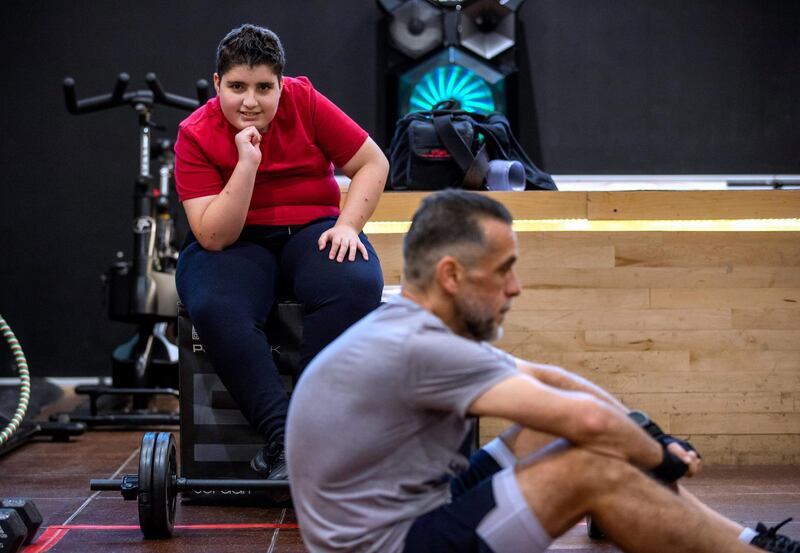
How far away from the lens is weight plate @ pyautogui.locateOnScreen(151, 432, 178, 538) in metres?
2.41

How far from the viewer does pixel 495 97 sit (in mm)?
4891

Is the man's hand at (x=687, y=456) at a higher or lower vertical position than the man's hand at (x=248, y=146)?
lower

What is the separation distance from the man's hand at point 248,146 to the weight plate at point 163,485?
0.69 meters

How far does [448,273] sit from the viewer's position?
168 cm

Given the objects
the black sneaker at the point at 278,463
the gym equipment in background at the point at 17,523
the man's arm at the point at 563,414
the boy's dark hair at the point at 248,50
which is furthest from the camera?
the boy's dark hair at the point at 248,50

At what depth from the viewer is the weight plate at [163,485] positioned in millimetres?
2410

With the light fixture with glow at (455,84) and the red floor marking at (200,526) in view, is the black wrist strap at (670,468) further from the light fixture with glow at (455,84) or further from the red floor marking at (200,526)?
the light fixture with glow at (455,84)

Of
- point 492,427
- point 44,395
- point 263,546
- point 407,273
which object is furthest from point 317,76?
point 407,273

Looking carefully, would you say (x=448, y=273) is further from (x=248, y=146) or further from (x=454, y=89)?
(x=454, y=89)

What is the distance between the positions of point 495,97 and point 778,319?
195cm

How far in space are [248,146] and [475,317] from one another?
1031mm

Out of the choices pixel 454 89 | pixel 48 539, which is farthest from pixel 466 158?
pixel 48 539

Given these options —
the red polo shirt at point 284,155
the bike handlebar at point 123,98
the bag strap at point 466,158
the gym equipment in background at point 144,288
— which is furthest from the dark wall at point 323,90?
the red polo shirt at point 284,155

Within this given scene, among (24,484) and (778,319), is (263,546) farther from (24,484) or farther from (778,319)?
(778,319)
